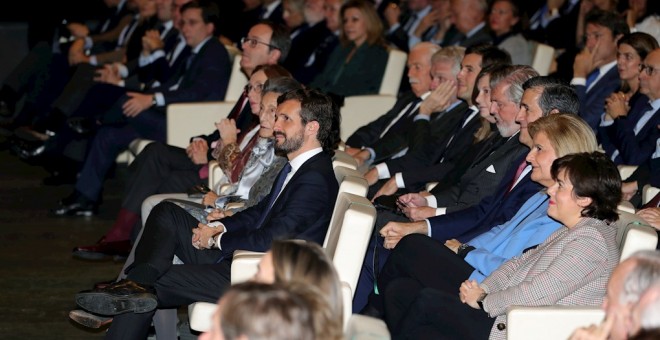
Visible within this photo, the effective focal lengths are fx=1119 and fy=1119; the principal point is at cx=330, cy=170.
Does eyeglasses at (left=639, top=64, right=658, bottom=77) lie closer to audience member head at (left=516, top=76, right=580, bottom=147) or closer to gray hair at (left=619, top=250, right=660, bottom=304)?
audience member head at (left=516, top=76, right=580, bottom=147)

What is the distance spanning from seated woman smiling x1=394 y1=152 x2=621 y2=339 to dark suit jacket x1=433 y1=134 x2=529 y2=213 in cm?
86

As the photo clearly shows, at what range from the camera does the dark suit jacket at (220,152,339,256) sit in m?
4.01

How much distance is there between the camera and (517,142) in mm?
4414

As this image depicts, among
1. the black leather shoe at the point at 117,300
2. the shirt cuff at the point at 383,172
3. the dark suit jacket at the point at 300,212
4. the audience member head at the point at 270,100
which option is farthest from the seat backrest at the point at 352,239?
the shirt cuff at the point at 383,172

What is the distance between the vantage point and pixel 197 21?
23.8 ft

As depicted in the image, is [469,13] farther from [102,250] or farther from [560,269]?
[560,269]

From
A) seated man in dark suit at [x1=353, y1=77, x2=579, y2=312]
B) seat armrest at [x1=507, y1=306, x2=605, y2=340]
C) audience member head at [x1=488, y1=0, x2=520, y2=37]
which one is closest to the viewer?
seat armrest at [x1=507, y1=306, x2=605, y2=340]

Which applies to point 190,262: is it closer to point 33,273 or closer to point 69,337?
point 69,337

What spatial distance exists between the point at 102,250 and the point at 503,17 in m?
3.26

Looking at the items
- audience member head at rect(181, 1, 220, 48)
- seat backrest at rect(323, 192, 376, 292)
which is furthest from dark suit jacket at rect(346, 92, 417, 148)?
seat backrest at rect(323, 192, 376, 292)

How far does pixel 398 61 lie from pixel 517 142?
2.83 metres

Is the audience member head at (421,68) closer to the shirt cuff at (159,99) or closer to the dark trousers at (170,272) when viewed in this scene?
the shirt cuff at (159,99)

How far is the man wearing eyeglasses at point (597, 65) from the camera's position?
5.84 m

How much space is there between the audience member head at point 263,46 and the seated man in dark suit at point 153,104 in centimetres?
76
